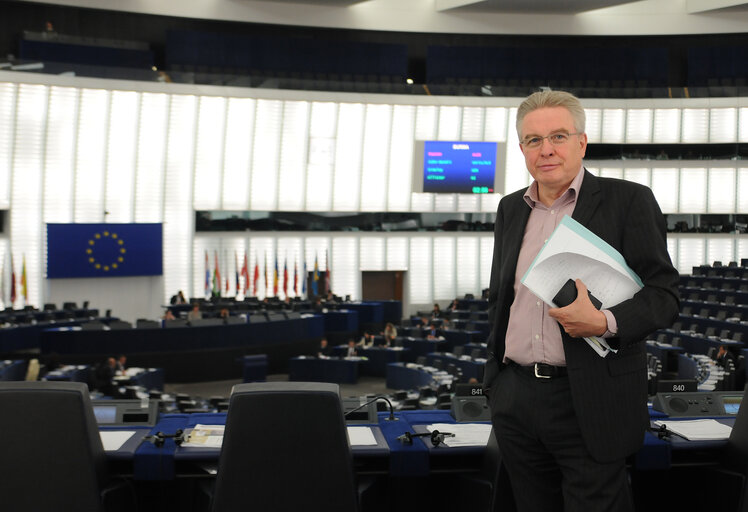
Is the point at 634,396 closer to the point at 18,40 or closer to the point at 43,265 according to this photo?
the point at 43,265

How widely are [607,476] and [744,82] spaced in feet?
89.5

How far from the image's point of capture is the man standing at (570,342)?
1.85 m

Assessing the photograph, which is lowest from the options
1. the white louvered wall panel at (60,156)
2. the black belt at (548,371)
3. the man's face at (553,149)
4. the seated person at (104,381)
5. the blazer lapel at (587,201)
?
the seated person at (104,381)

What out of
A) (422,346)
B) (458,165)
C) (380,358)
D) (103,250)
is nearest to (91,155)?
(103,250)

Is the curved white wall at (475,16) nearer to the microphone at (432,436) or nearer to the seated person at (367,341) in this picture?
the seated person at (367,341)

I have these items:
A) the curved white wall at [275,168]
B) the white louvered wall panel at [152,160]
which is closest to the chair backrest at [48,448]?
the curved white wall at [275,168]

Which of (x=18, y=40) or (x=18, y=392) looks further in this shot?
(x=18, y=40)

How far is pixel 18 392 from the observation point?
2.33 meters

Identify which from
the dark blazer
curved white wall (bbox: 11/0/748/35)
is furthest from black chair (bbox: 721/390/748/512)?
curved white wall (bbox: 11/0/748/35)

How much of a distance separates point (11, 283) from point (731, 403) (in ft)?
63.6

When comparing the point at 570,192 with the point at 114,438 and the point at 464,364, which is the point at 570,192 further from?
the point at 464,364

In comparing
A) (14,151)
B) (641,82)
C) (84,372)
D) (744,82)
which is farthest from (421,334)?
(744,82)

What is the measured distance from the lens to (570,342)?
6.19 ft

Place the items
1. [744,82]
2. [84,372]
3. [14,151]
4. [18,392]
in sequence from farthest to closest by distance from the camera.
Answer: [744,82]
[14,151]
[84,372]
[18,392]
